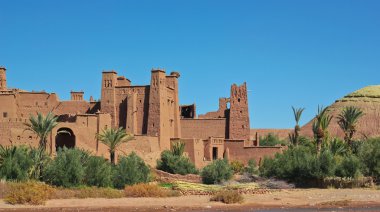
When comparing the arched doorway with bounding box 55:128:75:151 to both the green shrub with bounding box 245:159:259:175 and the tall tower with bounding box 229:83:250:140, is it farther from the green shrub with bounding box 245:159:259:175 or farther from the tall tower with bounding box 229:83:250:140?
the tall tower with bounding box 229:83:250:140

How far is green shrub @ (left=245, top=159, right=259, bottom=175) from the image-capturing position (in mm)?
47953

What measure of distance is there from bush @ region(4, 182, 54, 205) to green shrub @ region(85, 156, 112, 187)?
4130 mm

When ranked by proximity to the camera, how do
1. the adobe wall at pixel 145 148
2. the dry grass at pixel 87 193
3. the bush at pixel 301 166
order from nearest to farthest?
the dry grass at pixel 87 193 < the bush at pixel 301 166 < the adobe wall at pixel 145 148

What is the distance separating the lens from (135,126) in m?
52.1

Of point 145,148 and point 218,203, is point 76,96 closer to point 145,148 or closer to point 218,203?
point 145,148

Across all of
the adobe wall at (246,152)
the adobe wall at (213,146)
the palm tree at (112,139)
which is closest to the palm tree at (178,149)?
the adobe wall at (213,146)

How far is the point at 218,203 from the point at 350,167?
11.2 m

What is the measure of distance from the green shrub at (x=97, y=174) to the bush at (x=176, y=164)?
1113 cm

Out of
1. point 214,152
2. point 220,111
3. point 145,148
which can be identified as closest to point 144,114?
point 145,148

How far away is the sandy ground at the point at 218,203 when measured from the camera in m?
28.9

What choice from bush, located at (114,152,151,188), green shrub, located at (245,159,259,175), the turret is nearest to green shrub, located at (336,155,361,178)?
green shrub, located at (245,159,259,175)

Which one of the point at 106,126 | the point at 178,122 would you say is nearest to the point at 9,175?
the point at 106,126

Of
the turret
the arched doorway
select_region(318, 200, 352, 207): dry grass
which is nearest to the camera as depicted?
select_region(318, 200, 352, 207): dry grass

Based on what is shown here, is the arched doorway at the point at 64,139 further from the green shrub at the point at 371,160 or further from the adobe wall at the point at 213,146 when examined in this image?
the green shrub at the point at 371,160
